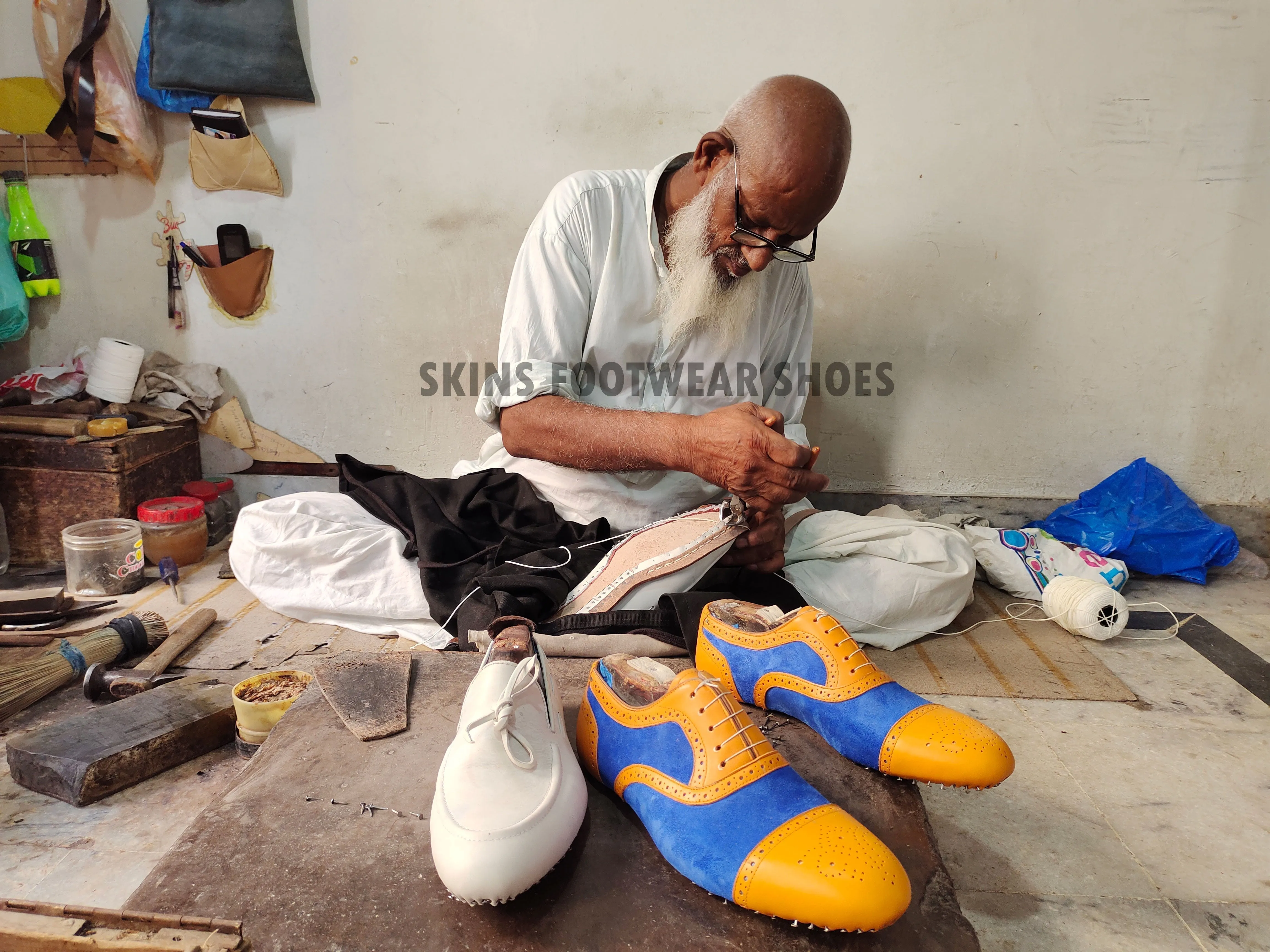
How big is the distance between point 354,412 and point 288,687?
176 centimetres

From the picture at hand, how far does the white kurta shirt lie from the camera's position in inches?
78.2

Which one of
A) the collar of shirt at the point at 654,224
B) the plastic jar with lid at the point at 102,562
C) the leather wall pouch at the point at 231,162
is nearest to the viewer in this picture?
the collar of shirt at the point at 654,224

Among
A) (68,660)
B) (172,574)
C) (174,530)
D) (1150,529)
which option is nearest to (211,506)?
(174,530)

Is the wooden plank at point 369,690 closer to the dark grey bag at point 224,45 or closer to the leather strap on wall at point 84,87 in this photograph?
the dark grey bag at point 224,45

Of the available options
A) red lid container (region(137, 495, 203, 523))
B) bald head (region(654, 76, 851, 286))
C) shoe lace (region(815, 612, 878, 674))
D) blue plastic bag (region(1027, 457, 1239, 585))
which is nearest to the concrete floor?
shoe lace (region(815, 612, 878, 674))

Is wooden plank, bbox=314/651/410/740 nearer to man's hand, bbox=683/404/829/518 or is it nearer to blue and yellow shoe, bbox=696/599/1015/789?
blue and yellow shoe, bbox=696/599/1015/789

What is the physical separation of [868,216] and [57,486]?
3176 millimetres

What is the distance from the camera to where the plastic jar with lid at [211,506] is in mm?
2920

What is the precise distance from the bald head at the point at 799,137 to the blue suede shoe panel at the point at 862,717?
1149 millimetres

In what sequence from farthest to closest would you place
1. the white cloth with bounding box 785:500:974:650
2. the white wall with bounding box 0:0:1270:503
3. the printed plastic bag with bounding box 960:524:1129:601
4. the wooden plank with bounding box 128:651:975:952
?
the white wall with bounding box 0:0:1270:503, the printed plastic bag with bounding box 960:524:1129:601, the white cloth with bounding box 785:500:974:650, the wooden plank with bounding box 128:651:975:952

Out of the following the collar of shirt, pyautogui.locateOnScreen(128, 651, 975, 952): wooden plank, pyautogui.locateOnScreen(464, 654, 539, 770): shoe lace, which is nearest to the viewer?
pyautogui.locateOnScreen(128, 651, 975, 952): wooden plank

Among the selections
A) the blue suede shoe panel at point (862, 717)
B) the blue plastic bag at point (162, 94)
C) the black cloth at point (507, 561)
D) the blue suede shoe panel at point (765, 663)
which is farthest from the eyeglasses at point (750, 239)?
the blue plastic bag at point (162, 94)

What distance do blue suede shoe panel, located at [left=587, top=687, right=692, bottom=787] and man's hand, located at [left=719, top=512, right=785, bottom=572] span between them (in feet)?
3.04

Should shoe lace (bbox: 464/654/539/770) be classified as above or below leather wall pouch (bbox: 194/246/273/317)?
below
